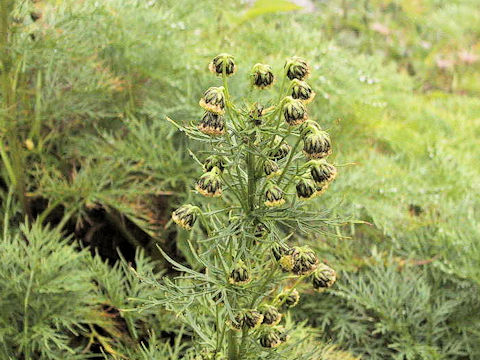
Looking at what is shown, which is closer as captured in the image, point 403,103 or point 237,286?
point 237,286

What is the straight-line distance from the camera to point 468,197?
1.62m

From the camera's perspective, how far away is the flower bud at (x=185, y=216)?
0.81m

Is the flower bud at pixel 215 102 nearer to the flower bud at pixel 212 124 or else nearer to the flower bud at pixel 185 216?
the flower bud at pixel 212 124

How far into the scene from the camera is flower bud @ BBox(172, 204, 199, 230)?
0.81 meters

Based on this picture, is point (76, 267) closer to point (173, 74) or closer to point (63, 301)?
point (63, 301)

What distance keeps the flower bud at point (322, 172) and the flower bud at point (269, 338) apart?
28 centimetres

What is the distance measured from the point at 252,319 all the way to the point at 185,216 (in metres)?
0.18

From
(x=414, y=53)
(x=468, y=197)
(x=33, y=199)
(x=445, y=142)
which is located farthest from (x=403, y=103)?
(x=33, y=199)

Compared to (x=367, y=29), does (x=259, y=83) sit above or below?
above

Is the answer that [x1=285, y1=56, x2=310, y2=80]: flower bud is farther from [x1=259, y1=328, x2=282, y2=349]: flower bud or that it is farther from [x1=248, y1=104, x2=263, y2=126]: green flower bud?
[x1=259, y1=328, x2=282, y2=349]: flower bud

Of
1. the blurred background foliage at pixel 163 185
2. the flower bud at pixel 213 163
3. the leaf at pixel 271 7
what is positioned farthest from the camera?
the leaf at pixel 271 7

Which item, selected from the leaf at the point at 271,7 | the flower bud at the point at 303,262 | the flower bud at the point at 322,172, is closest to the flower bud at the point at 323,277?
the flower bud at the point at 303,262

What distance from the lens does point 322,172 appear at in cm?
74

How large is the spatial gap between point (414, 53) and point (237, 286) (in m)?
2.58
